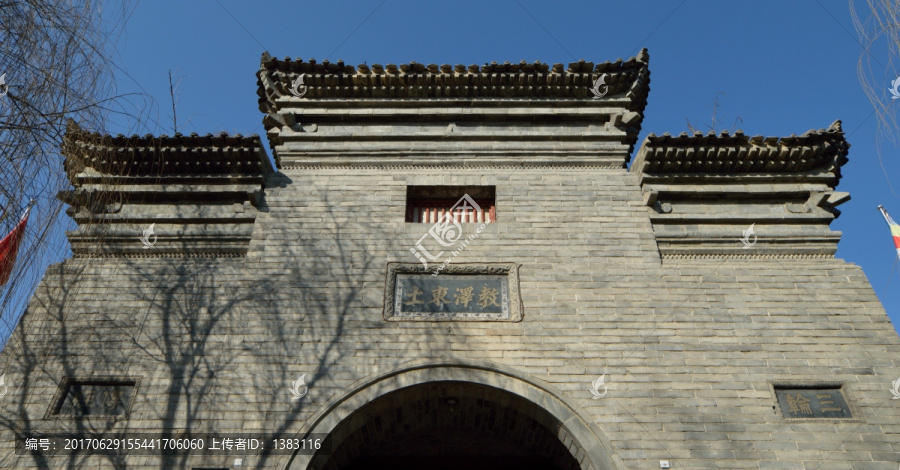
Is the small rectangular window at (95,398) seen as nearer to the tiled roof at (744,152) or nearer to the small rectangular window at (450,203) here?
the small rectangular window at (450,203)

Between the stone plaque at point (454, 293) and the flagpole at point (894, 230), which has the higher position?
the flagpole at point (894, 230)

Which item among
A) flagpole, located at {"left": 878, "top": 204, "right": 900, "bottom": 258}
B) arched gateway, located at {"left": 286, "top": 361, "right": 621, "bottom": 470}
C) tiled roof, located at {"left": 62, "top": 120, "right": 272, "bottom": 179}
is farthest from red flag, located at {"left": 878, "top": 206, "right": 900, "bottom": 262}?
tiled roof, located at {"left": 62, "top": 120, "right": 272, "bottom": 179}

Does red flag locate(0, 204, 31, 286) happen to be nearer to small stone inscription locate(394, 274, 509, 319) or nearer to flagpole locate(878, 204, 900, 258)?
small stone inscription locate(394, 274, 509, 319)

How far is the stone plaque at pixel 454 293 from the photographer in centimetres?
821

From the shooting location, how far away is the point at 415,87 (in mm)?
10320

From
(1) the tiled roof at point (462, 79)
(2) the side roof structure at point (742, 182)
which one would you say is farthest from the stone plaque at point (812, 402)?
(1) the tiled roof at point (462, 79)

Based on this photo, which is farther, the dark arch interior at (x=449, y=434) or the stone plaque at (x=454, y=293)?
the stone plaque at (x=454, y=293)

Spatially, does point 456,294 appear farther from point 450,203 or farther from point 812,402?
point 812,402

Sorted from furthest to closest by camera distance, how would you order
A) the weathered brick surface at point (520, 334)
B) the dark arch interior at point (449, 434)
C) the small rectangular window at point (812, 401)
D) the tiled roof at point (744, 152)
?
the tiled roof at point (744, 152) < the dark arch interior at point (449, 434) < the small rectangular window at point (812, 401) < the weathered brick surface at point (520, 334)

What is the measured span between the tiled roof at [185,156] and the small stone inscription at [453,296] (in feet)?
9.80

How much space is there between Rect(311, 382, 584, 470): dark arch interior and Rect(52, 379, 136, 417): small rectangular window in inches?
98.9

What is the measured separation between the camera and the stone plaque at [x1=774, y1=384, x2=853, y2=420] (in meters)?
7.46

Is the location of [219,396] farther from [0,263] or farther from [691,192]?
[691,192]

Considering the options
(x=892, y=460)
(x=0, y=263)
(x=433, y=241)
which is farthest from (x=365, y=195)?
(x=892, y=460)
